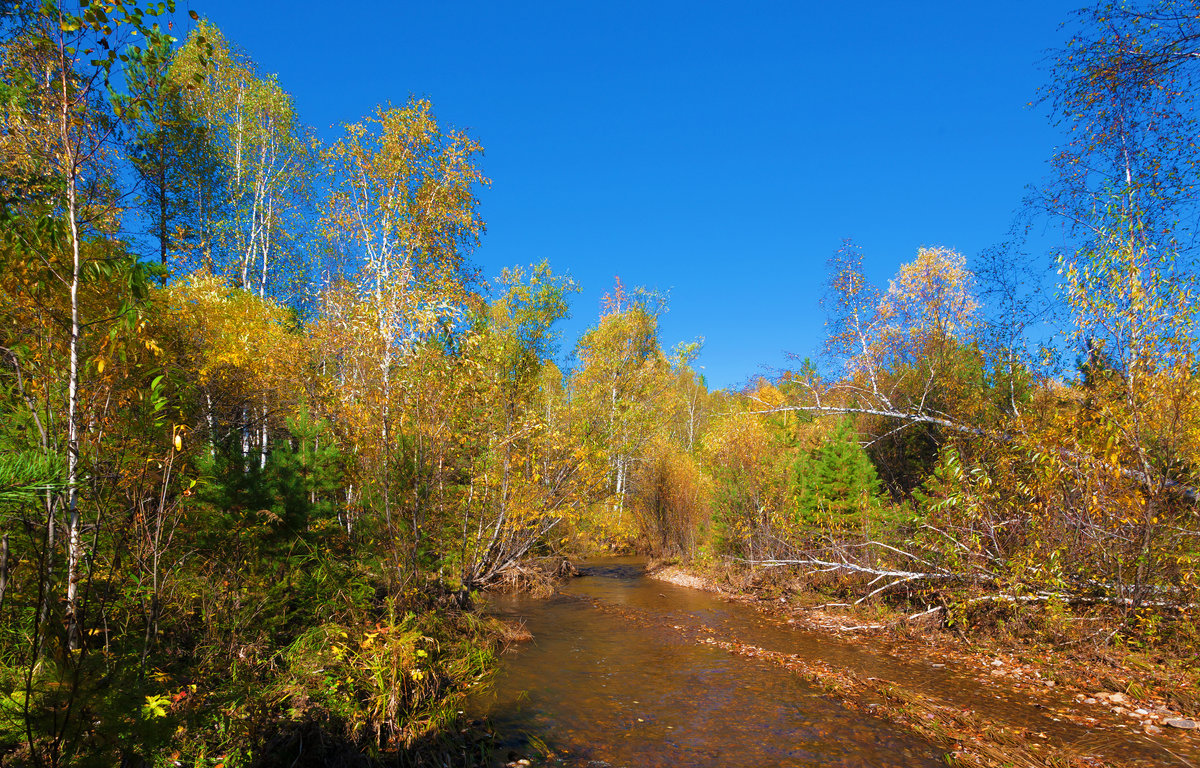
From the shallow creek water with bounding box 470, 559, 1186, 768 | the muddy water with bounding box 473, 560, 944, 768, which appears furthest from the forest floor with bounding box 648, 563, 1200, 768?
the muddy water with bounding box 473, 560, 944, 768

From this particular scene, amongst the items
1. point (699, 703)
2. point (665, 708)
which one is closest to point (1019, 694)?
point (699, 703)

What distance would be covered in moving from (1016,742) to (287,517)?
9.84m

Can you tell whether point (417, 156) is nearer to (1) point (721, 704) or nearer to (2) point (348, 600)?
(2) point (348, 600)

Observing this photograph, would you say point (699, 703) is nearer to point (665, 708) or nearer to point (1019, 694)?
point (665, 708)

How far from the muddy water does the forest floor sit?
48 centimetres

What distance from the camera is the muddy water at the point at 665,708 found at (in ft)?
18.6

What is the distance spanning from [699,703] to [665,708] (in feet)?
1.60

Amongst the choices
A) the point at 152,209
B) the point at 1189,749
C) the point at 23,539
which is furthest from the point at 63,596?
the point at 152,209

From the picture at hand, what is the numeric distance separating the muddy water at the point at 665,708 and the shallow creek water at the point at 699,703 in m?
0.01

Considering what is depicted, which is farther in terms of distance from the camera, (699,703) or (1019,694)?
(699,703)

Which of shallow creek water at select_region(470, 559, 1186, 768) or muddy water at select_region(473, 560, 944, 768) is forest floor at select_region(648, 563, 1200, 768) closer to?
shallow creek water at select_region(470, 559, 1186, 768)

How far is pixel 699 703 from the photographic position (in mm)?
7090

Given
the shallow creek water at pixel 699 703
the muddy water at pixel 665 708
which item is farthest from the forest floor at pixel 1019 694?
the muddy water at pixel 665 708

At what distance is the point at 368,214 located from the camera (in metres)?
9.91
